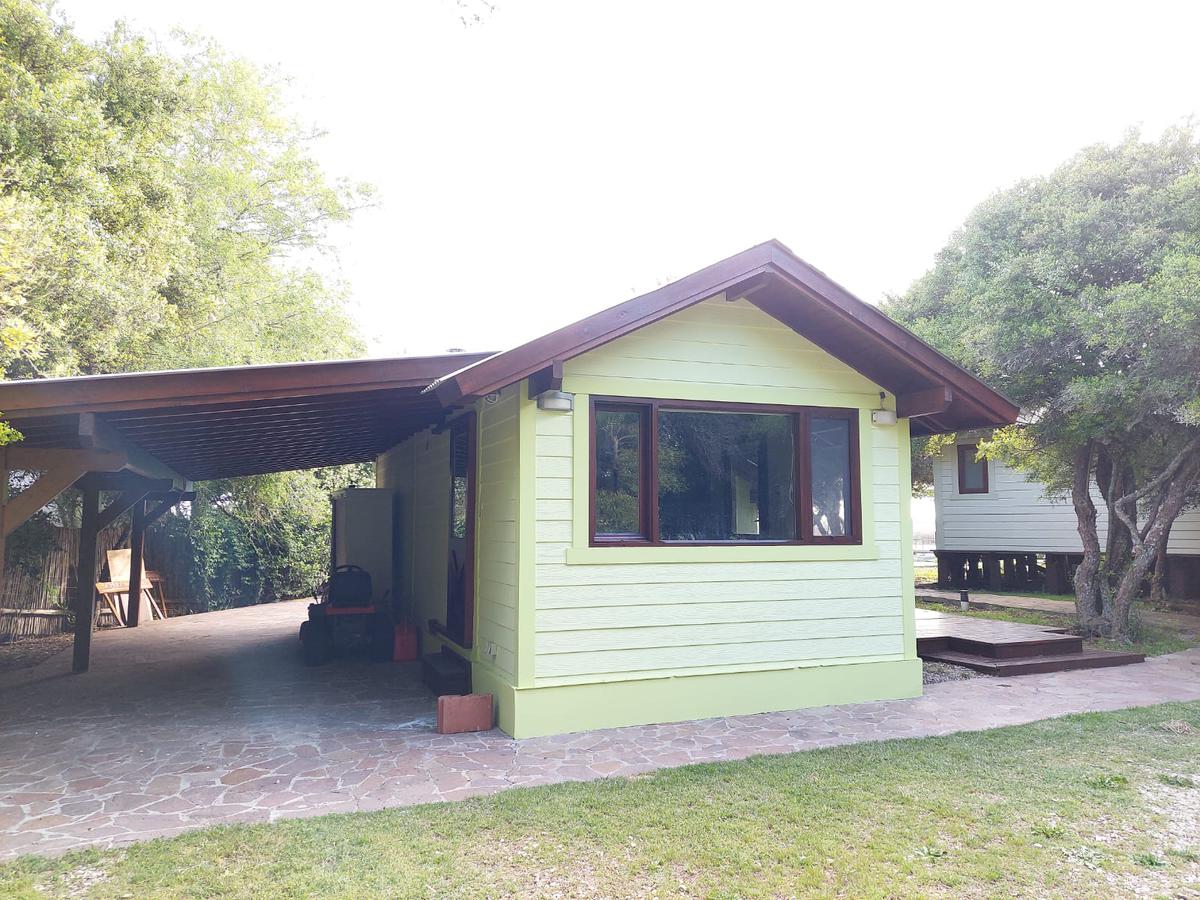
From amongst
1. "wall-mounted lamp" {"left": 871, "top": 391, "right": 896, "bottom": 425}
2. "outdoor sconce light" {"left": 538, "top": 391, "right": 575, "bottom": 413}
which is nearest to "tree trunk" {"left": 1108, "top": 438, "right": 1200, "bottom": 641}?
"wall-mounted lamp" {"left": 871, "top": 391, "right": 896, "bottom": 425}

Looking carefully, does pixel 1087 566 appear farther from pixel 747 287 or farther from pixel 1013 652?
pixel 747 287

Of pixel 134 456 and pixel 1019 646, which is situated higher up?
pixel 134 456

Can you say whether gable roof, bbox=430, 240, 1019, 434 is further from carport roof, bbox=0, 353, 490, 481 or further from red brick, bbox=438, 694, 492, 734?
red brick, bbox=438, 694, 492, 734

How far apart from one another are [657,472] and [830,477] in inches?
64.2

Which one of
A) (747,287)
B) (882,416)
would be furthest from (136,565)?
(882,416)

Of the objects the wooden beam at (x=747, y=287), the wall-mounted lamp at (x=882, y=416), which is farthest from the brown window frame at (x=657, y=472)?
the wooden beam at (x=747, y=287)

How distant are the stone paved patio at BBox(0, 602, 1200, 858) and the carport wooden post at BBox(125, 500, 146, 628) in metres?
3.59

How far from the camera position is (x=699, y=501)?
6258mm

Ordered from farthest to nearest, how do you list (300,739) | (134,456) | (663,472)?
(134,456)
(663,472)
(300,739)

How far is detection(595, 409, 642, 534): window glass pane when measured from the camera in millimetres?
5809

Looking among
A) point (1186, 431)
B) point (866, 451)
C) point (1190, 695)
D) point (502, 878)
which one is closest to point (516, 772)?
point (502, 878)

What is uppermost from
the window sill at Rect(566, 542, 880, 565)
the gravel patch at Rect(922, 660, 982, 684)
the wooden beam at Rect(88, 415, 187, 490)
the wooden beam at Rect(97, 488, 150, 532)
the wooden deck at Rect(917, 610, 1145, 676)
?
the wooden beam at Rect(88, 415, 187, 490)

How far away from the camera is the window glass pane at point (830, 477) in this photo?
21.4 feet

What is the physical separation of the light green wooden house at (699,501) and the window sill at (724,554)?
0.05ft
